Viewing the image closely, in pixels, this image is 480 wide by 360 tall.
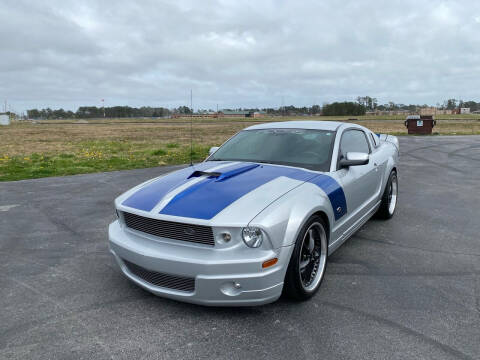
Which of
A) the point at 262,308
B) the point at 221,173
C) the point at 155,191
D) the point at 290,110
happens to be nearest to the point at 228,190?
the point at 221,173

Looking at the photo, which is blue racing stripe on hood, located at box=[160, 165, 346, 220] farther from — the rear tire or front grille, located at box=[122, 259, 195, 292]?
the rear tire

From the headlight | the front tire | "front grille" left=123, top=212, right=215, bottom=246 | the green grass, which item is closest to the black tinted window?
the front tire

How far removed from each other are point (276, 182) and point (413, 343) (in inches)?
61.5

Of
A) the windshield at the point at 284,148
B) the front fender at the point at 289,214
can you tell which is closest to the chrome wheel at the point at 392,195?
the windshield at the point at 284,148

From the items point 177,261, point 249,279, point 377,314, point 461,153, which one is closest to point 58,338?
point 177,261

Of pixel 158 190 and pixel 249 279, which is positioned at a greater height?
pixel 158 190

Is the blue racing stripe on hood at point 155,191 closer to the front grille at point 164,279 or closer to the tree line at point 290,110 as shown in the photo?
the front grille at point 164,279

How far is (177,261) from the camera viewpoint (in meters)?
2.78

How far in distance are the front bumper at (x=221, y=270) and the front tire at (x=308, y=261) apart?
0.41ft

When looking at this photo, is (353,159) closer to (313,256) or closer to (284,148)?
(284,148)

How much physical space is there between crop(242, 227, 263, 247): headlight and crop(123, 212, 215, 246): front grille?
0.78 feet

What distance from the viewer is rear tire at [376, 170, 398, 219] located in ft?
17.4

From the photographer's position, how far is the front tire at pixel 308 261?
2.97m

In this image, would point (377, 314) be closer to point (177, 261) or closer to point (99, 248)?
point (177, 261)
